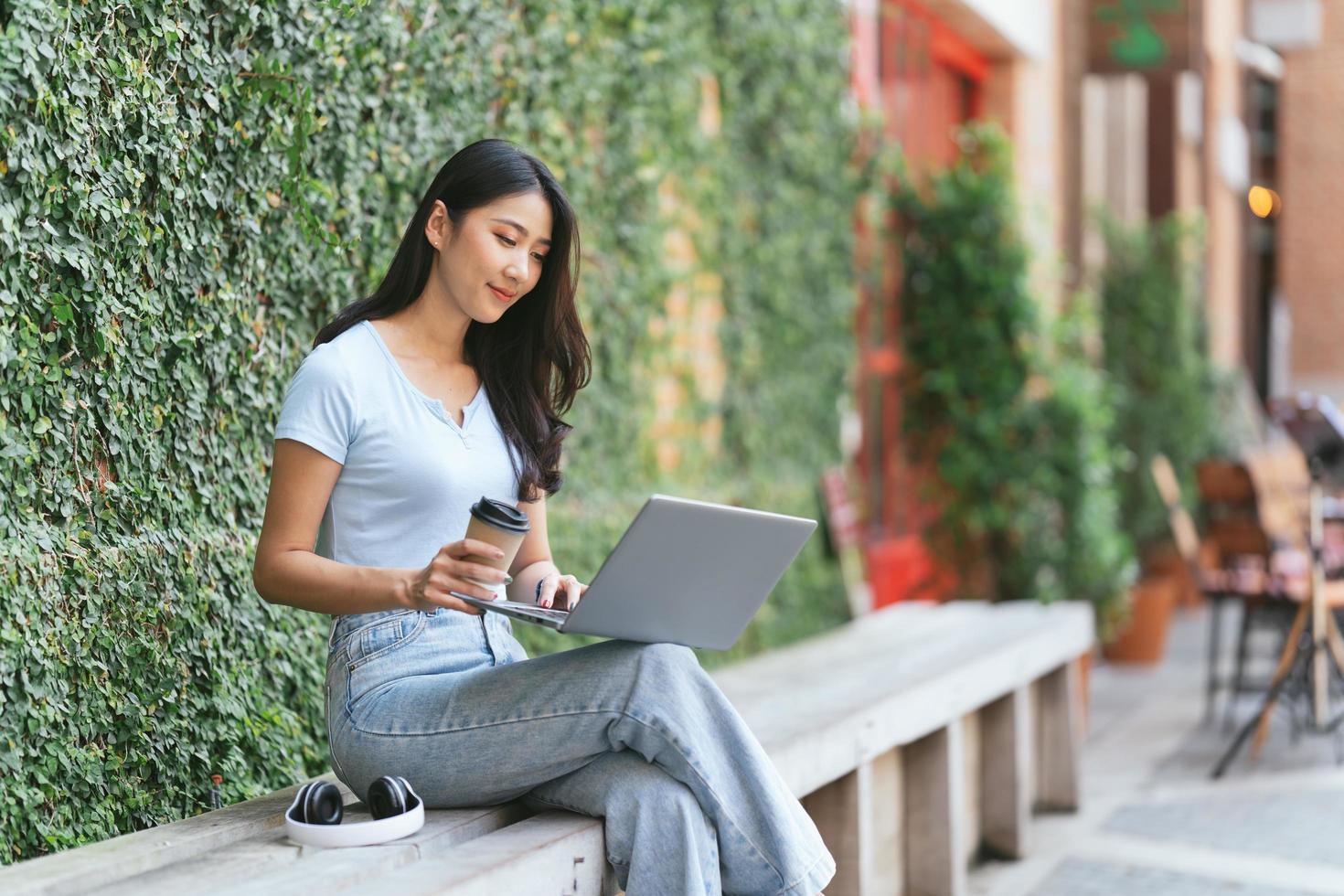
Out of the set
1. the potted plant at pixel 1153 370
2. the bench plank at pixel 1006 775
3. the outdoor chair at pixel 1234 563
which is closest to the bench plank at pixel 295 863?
the bench plank at pixel 1006 775

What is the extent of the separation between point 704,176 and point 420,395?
240 centimetres

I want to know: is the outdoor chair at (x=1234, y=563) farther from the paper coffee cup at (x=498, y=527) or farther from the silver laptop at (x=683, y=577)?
the paper coffee cup at (x=498, y=527)

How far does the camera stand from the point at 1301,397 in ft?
16.6

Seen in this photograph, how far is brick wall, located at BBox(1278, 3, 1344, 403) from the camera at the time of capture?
17266mm

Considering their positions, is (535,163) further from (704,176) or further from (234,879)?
(704,176)

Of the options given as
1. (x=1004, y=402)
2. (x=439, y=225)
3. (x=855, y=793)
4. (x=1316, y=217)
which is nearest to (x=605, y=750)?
(x=439, y=225)

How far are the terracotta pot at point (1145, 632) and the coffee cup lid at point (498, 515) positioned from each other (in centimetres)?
613

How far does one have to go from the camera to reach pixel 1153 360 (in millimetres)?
8758

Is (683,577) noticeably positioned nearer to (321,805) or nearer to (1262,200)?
(321,805)

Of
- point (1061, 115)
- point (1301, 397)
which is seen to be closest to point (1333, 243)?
point (1061, 115)

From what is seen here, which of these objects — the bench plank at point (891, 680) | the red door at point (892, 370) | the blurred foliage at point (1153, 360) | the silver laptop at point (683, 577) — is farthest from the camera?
the blurred foliage at point (1153, 360)

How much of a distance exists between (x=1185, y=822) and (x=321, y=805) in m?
3.28

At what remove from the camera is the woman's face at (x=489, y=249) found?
8.20ft

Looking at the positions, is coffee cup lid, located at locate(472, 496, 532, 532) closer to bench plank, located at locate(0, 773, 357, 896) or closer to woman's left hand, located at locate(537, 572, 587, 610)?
woman's left hand, located at locate(537, 572, 587, 610)
